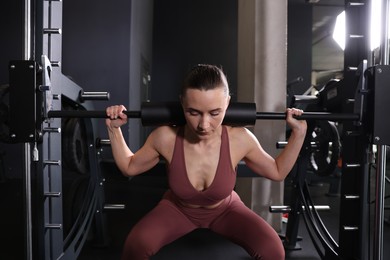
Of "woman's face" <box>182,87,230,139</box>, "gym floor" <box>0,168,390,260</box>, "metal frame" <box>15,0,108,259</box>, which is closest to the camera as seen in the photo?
"woman's face" <box>182,87,230,139</box>

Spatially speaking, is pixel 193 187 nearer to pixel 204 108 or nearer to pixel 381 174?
pixel 204 108

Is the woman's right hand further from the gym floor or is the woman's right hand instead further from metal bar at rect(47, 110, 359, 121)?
the gym floor

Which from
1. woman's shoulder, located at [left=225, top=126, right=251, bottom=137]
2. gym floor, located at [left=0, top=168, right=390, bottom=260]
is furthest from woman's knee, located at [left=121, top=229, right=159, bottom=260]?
gym floor, located at [left=0, top=168, right=390, bottom=260]

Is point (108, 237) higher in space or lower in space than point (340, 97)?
lower

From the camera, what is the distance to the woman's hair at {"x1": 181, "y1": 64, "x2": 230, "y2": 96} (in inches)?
40.5

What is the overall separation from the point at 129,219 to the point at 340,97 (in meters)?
1.62

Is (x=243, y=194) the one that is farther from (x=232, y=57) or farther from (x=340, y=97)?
(x=232, y=57)

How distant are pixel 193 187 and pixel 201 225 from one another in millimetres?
173

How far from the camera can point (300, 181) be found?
1.85 metres

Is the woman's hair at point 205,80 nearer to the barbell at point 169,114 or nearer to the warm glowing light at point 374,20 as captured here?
the barbell at point 169,114

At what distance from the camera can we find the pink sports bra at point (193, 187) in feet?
3.75

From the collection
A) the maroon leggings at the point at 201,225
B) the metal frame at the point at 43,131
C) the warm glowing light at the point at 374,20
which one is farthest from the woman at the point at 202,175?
the warm glowing light at the point at 374,20

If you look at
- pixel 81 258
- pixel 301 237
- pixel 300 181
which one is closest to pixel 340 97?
pixel 300 181

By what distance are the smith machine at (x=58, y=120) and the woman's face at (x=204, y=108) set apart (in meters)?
0.12
